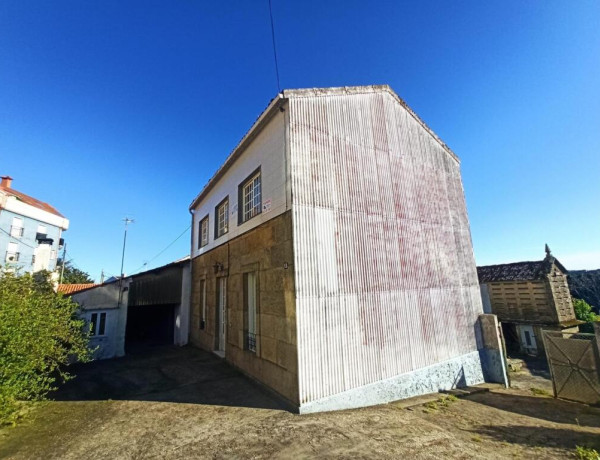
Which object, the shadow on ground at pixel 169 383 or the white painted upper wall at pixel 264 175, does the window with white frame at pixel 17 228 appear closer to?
the shadow on ground at pixel 169 383

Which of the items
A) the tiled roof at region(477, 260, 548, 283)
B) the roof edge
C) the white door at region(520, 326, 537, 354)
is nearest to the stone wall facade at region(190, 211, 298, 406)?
the roof edge

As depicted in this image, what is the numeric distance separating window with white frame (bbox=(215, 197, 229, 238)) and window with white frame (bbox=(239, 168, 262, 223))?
5.24ft

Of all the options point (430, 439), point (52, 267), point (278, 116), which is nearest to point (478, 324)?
point (430, 439)

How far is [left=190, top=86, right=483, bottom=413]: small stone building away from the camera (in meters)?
6.33

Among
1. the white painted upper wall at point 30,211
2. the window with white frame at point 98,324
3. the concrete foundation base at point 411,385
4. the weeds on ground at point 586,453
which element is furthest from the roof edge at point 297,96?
the white painted upper wall at point 30,211

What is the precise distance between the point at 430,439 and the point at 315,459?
222 centimetres

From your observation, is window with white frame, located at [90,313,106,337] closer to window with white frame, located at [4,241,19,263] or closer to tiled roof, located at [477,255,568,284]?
window with white frame, located at [4,241,19,263]

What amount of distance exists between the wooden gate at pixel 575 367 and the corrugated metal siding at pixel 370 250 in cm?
212

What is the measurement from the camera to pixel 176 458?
4.27 m

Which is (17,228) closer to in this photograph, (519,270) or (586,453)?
(586,453)

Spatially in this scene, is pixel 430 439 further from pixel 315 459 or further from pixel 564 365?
pixel 564 365

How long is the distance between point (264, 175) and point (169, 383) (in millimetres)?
6832

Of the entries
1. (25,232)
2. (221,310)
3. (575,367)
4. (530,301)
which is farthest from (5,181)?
(530,301)

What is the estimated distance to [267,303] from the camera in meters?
7.25
